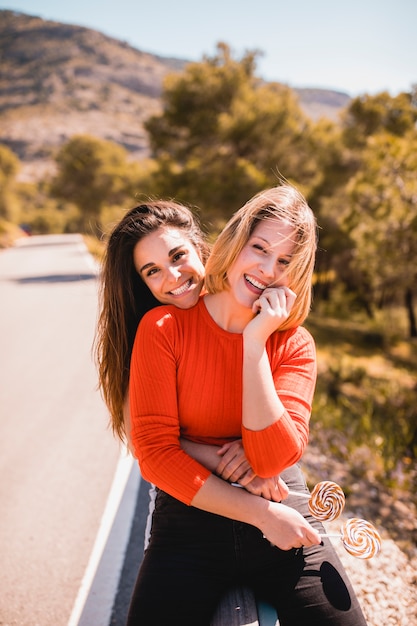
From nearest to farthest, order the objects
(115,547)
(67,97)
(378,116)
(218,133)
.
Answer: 1. (115,547)
2. (218,133)
3. (378,116)
4. (67,97)

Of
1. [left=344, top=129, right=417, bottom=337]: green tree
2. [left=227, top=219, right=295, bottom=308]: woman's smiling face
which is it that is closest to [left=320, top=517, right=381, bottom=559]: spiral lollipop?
[left=227, top=219, right=295, bottom=308]: woman's smiling face

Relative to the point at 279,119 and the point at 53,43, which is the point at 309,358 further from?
the point at 53,43

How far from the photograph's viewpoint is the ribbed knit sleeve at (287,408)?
5.26 feet

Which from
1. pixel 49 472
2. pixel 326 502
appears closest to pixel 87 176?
pixel 49 472

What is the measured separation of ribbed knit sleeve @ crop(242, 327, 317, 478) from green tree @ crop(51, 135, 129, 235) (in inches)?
1395

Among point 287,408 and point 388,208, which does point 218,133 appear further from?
point 287,408

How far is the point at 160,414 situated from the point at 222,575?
2.34 feet

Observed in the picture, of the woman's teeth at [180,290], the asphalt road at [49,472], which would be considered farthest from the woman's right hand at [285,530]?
the asphalt road at [49,472]

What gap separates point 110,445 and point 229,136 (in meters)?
13.9

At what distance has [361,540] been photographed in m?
1.74

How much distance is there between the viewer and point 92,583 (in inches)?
99.7

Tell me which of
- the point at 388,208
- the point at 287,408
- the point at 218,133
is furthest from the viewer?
the point at 218,133

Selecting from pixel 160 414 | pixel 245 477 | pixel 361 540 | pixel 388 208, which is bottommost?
pixel 361 540

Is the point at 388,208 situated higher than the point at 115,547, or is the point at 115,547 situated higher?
the point at 388,208
